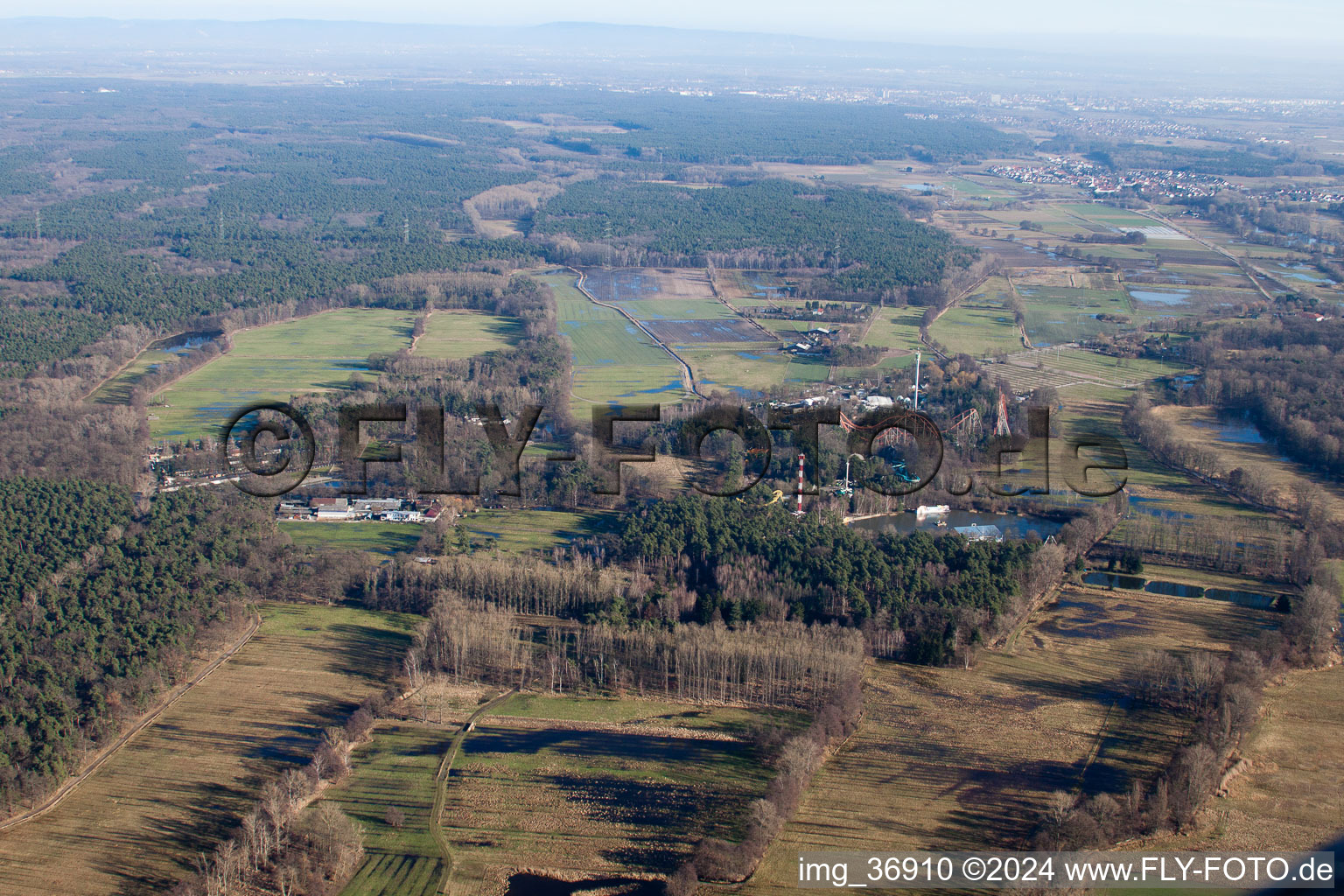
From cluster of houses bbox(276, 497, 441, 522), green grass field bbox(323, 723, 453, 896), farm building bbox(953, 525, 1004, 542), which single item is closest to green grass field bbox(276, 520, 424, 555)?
cluster of houses bbox(276, 497, 441, 522)

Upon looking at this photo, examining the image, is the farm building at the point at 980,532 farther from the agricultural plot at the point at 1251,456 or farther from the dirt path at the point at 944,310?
the dirt path at the point at 944,310

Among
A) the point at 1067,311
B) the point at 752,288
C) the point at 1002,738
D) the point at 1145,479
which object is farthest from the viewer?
the point at 752,288

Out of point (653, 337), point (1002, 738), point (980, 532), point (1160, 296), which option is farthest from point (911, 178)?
point (1002, 738)

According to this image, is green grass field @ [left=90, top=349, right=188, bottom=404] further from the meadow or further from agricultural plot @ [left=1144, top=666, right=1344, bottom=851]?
agricultural plot @ [left=1144, top=666, right=1344, bottom=851]

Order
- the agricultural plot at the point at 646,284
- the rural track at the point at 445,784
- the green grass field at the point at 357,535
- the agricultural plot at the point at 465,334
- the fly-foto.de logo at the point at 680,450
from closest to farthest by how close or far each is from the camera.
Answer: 1. the rural track at the point at 445,784
2. the green grass field at the point at 357,535
3. the fly-foto.de logo at the point at 680,450
4. the agricultural plot at the point at 465,334
5. the agricultural plot at the point at 646,284

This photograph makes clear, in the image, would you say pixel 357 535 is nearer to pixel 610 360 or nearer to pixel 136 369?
pixel 610 360

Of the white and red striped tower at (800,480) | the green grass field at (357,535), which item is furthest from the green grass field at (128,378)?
the white and red striped tower at (800,480)

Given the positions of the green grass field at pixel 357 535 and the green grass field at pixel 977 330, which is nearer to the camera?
the green grass field at pixel 357 535
